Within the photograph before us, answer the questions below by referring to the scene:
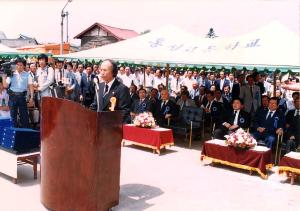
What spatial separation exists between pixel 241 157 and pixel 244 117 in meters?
1.66

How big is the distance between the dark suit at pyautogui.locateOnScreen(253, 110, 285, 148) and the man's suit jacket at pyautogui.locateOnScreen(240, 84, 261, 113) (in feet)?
8.63

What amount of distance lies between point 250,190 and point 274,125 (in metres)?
2.40

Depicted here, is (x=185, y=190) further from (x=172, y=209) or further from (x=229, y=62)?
(x=229, y=62)

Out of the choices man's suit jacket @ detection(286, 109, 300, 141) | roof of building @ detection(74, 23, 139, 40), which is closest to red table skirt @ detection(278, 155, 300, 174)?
man's suit jacket @ detection(286, 109, 300, 141)

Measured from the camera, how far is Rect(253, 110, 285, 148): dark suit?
7.89m

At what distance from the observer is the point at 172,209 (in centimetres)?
499

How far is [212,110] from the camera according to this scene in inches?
405

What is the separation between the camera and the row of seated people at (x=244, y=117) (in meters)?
8.00

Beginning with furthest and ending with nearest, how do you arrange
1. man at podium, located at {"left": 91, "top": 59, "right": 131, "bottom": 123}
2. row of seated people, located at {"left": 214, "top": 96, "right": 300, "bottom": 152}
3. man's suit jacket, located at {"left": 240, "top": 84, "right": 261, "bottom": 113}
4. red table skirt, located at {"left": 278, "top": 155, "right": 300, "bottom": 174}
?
man's suit jacket, located at {"left": 240, "top": 84, "right": 261, "bottom": 113}
row of seated people, located at {"left": 214, "top": 96, "right": 300, "bottom": 152}
red table skirt, located at {"left": 278, "top": 155, "right": 300, "bottom": 174}
man at podium, located at {"left": 91, "top": 59, "right": 131, "bottom": 123}

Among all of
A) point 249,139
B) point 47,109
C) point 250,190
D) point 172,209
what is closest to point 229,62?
point 249,139

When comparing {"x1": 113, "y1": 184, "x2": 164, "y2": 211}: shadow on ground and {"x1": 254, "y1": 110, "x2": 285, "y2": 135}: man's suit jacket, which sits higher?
{"x1": 254, "y1": 110, "x2": 285, "y2": 135}: man's suit jacket

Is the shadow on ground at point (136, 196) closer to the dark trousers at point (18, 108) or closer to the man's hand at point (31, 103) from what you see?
the dark trousers at point (18, 108)

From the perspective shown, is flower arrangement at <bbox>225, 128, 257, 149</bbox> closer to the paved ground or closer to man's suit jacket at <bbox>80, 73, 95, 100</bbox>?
the paved ground

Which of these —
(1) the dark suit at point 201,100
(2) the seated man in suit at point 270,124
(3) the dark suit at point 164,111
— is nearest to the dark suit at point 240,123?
(2) the seated man in suit at point 270,124
